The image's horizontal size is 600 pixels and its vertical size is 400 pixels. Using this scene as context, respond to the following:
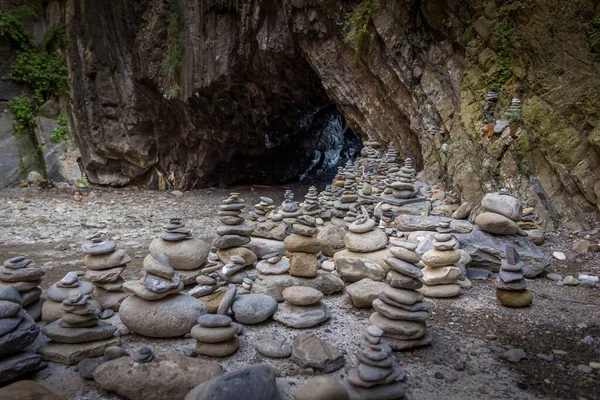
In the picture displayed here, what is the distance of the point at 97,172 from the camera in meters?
15.9

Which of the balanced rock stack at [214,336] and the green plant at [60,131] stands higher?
the green plant at [60,131]

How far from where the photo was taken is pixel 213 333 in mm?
3139

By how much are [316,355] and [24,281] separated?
2996 mm

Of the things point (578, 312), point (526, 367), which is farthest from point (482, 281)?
point (526, 367)

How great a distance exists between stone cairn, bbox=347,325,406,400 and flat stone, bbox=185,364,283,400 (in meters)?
0.53

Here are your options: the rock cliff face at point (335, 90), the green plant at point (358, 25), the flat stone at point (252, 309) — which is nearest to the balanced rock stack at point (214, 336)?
the flat stone at point (252, 309)

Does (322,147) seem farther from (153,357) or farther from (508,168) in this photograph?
(153,357)

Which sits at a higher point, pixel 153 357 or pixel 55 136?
pixel 55 136

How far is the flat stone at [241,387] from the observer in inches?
93.1

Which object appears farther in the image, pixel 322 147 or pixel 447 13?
pixel 322 147

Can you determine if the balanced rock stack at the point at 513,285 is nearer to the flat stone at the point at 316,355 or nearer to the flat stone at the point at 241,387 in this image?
the flat stone at the point at 316,355

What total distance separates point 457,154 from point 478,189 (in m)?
0.97

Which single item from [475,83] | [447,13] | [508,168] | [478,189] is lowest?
[478,189]

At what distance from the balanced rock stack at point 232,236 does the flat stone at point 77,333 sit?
6.59 ft
